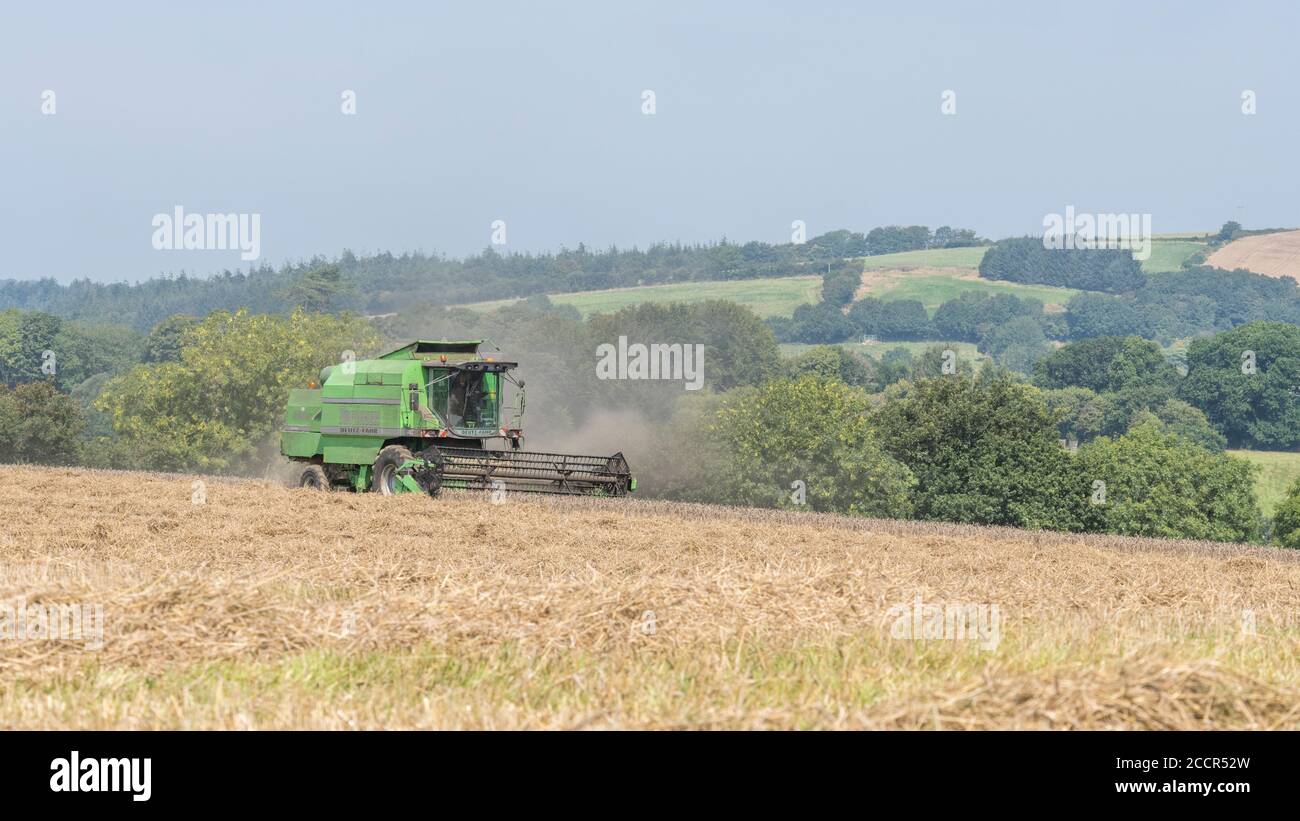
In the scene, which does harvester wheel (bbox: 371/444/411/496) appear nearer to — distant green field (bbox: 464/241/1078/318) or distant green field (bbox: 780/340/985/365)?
distant green field (bbox: 464/241/1078/318)

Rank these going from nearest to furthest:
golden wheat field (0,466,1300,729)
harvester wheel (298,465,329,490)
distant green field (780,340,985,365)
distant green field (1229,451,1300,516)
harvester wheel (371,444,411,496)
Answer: golden wheat field (0,466,1300,729), harvester wheel (371,444,411,496), harvester wheel (298,465,329,490), distant green field (1229,451,1300,516), distant green field (780,340,985,365)

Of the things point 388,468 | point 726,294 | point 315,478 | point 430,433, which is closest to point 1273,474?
point 726,294

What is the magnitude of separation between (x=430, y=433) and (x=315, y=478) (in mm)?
3385

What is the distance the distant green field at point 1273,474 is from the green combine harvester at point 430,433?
262 feet

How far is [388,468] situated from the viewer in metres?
27.0

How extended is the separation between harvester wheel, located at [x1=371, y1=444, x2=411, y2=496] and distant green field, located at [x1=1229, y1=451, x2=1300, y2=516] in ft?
268

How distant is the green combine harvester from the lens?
2611cm

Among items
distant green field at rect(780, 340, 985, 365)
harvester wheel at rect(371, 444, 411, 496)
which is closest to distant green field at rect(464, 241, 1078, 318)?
distant green field at rect(780, 340, 985, 365)

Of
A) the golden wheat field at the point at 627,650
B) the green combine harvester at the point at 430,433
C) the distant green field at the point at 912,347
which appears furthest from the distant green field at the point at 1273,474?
the golden wheat field at the point at 627,650

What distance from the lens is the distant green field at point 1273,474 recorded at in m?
96.6

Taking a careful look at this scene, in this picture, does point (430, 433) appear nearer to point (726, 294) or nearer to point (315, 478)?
point (315, 478)

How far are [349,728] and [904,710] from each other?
291 cm

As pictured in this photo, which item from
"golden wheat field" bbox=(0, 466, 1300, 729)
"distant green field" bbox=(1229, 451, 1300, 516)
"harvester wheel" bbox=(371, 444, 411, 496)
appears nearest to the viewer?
"golden wheat field" bbox=(0, 466, 1300, 729)
